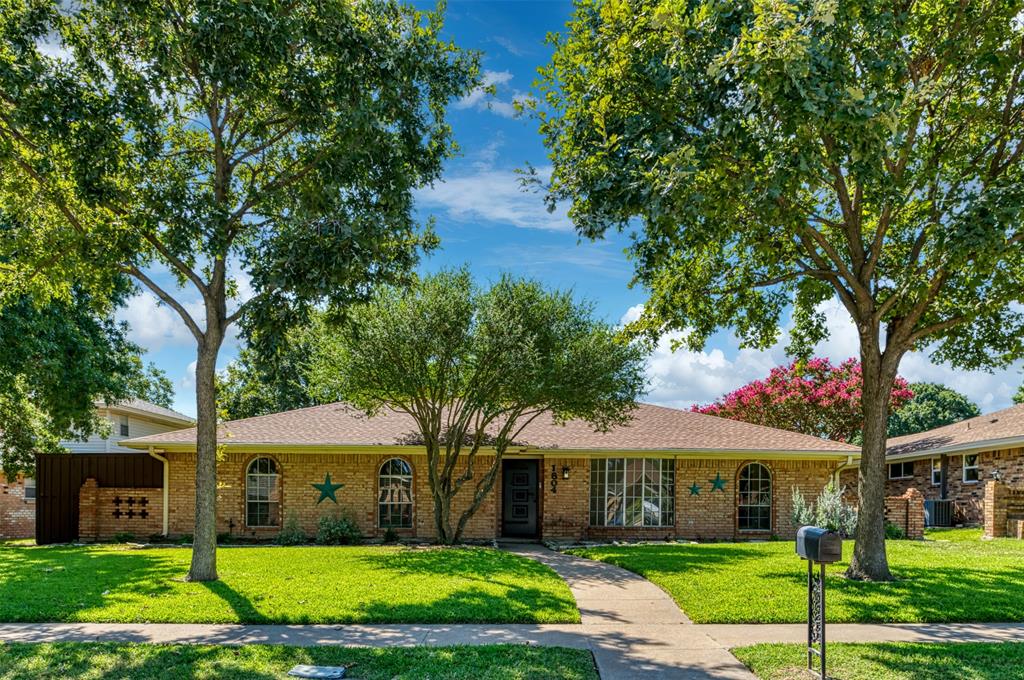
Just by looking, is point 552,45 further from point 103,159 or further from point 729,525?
point 729,525

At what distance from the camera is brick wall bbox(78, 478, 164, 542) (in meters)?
17.4

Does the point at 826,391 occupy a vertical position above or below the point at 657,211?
below

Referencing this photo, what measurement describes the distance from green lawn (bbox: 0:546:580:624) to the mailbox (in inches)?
122

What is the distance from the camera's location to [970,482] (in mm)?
20625

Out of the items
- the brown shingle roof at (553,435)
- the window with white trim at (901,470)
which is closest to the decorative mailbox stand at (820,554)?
the brown shingle roof at (553,435)

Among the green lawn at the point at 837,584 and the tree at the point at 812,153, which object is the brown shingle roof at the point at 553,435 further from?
the tree at the point at 812,153

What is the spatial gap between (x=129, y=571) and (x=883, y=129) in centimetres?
1234

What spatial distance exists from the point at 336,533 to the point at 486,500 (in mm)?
3591

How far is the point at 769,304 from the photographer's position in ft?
43.7

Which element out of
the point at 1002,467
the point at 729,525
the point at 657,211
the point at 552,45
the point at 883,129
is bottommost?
the point at 729,525

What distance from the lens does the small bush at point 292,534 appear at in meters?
16.5

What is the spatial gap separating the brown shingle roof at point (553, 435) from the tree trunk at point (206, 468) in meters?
5.58

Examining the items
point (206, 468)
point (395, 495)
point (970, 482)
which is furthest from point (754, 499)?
point (206, 468)

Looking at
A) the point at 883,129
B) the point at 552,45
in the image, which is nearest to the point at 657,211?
the point at 883,129
